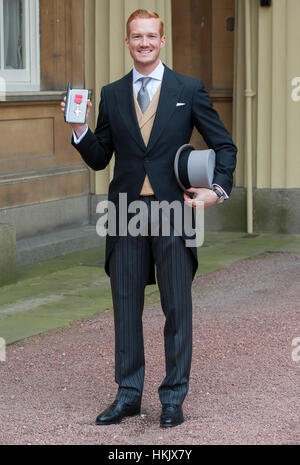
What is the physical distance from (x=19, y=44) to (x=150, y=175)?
5923mm

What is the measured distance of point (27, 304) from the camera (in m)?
7.65

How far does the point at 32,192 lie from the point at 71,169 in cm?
83

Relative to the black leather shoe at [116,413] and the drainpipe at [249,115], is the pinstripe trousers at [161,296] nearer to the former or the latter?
the black leather shoe at [116,413]

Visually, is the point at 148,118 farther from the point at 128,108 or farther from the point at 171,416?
the point at 171,416

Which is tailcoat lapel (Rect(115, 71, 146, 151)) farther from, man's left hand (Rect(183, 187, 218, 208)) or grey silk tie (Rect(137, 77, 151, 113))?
man's left hand (Rect(183, 187, 218, 208))

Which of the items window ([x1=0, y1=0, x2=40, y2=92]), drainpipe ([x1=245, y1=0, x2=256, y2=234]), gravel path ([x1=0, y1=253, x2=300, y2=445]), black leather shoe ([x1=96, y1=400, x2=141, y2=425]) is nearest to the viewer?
gravel path ([x1=0, y1=253, x2=300, y2=445])

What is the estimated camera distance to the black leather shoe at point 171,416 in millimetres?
4652

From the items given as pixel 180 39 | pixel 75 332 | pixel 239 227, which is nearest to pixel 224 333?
pixel 75 332

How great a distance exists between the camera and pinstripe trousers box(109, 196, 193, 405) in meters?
4.68

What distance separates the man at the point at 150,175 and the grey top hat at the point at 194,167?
5 centimetres

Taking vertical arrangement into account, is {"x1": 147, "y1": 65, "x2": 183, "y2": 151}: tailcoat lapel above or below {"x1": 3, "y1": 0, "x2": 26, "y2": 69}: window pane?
below

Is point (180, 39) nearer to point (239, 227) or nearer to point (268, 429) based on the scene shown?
point (239, 227)

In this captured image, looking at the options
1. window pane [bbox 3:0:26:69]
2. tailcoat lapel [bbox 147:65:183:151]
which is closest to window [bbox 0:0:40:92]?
window pane [bbox 3:0:26:69]

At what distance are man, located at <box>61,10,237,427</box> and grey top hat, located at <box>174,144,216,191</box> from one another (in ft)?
0.17
